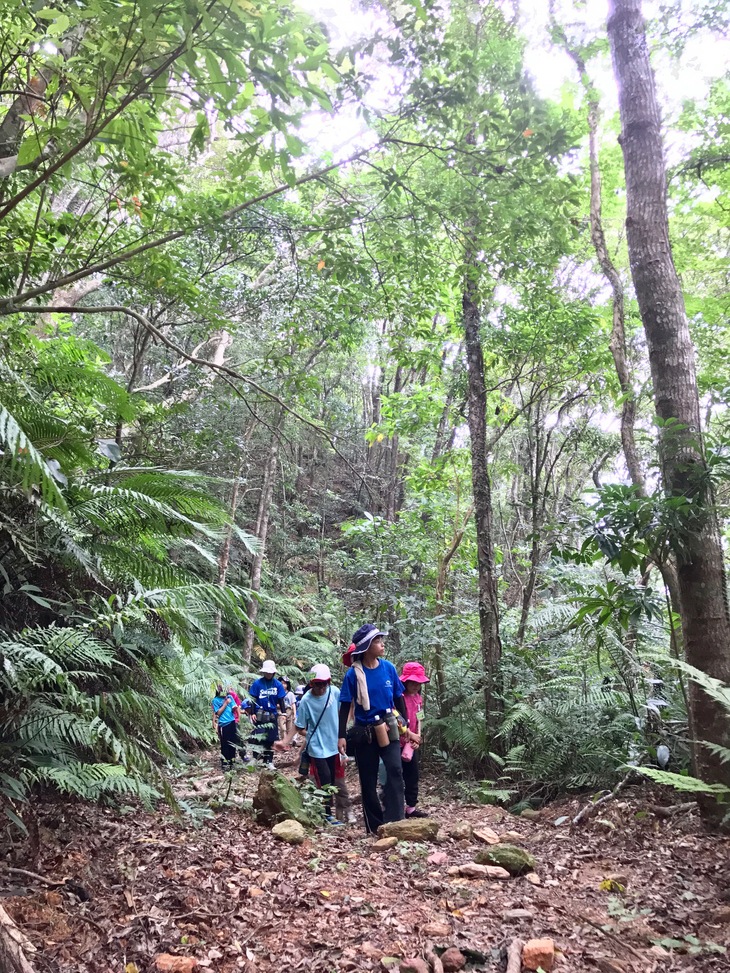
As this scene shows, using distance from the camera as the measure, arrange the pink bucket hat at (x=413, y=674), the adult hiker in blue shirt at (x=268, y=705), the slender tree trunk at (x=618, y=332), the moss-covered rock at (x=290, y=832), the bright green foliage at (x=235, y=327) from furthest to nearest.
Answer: the slender tree trunk at (x=618, y=332) < the adult hiker in blue shirt at (x=268, y=705) < the pink bucket hat at (x=413, y=674) < the moss-covered rock at (x=290, y=832) < the bright green foliage at (x=235, y=327)

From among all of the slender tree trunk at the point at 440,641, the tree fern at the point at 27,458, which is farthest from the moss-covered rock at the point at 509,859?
the slender tree trunk at the point at 440,641

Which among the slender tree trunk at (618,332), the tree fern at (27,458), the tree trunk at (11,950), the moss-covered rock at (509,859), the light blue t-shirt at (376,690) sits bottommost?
the moss-covered rock at (509,859)

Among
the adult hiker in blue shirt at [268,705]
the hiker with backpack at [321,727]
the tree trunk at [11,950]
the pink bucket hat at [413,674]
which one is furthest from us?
the adult hiker in blue shirt at [268,705]

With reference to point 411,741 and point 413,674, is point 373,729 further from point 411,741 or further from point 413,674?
point 413,674

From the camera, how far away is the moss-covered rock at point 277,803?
16.2 ft

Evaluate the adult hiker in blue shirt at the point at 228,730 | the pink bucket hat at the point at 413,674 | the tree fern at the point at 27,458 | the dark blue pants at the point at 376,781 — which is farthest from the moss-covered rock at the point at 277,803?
the tree fern at the point at 27,458

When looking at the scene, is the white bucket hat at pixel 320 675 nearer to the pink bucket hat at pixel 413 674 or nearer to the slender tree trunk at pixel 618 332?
the pink bucket hat at pixel 413 674

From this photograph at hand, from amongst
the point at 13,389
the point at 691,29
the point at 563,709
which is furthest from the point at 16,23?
the point at 691,29

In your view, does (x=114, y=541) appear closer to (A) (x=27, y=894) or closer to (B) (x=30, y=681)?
(B) (x=30, y=681)

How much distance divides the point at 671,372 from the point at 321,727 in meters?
4.31

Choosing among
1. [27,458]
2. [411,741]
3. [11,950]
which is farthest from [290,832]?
[27,458]

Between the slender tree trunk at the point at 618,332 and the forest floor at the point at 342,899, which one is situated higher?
the slender tree trunk at the point at 618,332

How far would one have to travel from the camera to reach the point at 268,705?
7418mm

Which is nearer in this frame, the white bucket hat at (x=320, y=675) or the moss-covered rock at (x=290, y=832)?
the moss-covered rock at (x=290, y=832)
